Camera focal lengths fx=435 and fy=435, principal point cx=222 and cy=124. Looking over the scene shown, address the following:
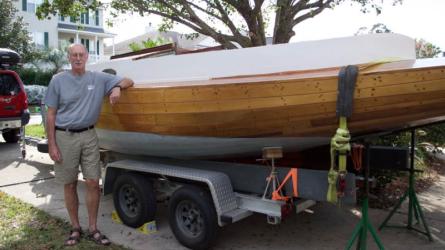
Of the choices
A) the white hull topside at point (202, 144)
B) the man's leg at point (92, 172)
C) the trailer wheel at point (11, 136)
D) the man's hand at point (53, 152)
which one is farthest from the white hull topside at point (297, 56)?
the trailer wheel at point (11, 136)

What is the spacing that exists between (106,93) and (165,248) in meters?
1.60

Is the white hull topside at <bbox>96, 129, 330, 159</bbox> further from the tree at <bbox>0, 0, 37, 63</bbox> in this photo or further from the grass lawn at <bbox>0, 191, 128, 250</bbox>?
the tree at <bbox>0, 0, 37, 63</bbox>

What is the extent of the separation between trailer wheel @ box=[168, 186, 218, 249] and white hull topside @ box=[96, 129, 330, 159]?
0.42 meters

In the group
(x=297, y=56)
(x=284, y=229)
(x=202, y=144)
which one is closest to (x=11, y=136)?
(x=202, y=144)

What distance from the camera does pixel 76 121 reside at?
403 cm

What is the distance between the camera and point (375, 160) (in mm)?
4090

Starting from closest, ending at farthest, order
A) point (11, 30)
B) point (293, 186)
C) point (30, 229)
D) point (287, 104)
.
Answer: point (287, 104) → point (293, 186) → point (30, 229) → point (11, 30)

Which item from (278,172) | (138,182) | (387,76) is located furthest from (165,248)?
(387,76)

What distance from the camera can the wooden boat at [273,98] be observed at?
3.28 meters

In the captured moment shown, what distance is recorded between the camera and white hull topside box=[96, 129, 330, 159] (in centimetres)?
395

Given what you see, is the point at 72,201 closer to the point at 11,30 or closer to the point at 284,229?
the point at 284,229

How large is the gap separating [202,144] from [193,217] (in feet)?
2.29

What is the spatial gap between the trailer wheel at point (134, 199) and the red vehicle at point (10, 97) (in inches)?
200

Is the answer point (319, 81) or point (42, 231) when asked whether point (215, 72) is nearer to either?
point (319, 81)
